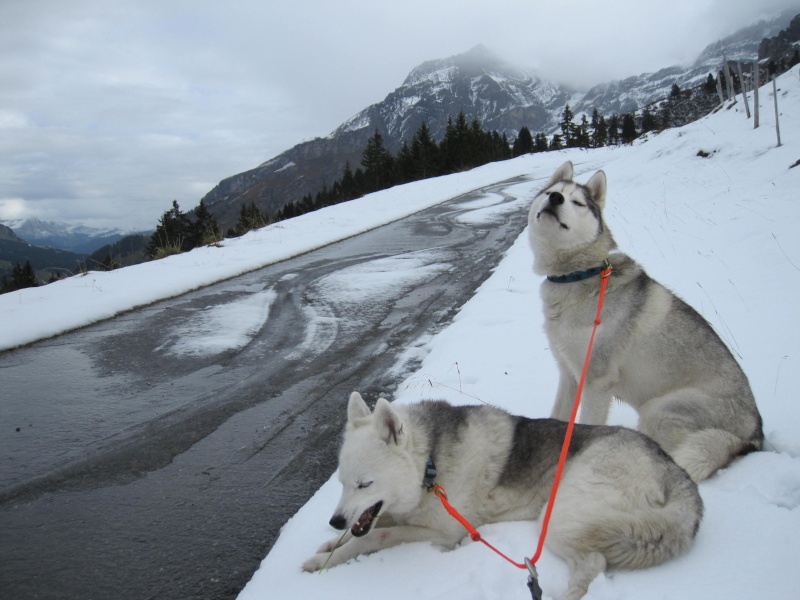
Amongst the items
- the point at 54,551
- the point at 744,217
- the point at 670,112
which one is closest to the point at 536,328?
the point at 54,551

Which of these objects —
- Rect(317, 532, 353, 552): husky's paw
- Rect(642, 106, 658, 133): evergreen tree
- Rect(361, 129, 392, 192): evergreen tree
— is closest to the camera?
Rect(317, 532, 353, 552): husky's paw

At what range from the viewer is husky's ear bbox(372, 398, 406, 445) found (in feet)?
10.1

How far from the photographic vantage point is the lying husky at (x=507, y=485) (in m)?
2.52

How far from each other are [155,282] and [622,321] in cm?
997

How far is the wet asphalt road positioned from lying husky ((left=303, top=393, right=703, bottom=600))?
0.85 m

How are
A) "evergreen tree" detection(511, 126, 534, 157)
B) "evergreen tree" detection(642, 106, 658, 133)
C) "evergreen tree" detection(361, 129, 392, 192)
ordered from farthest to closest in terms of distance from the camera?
"evergreen tree" detection(642, 106, 658, 133)
"evergreen tree" detection(511, 126, 534, 157)
"evergreen tree" detection(361, 129, 392, 192)

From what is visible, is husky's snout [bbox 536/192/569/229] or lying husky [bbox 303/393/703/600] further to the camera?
husky's snout [bbox 536/192/569/229]

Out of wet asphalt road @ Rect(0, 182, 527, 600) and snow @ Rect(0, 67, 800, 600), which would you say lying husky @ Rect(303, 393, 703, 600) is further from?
wet asphalt road @ Rect(0, 182, 527, 600)

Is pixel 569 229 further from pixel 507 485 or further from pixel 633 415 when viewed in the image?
pixel 507 485

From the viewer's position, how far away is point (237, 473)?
3996 mm

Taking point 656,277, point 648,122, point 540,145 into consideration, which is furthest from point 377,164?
point 648,122

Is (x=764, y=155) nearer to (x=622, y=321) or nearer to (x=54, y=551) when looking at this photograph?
(x=622, y=321)

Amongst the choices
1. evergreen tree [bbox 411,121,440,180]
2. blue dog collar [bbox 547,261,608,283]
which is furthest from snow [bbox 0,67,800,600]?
evergreen tree [bbox 411,121,440,180]

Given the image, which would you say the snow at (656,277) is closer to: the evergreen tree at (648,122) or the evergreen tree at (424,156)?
the evergreen tree at (424,156)
